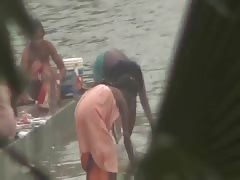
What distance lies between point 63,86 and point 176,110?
19.7 feet

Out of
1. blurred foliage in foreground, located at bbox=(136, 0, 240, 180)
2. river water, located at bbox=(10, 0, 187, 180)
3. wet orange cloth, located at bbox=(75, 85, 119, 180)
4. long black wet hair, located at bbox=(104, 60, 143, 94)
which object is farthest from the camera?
river water, located at bbox=(10, 0, 187, 180)

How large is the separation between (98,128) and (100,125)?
0.02 m

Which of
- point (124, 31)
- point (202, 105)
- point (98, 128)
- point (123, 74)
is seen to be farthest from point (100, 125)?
point (124, 31)

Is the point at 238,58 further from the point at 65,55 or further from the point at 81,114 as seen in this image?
the point at 65,55

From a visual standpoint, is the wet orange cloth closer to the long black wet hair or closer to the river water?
the long black wet hair

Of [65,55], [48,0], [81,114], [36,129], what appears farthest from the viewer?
[65,55]

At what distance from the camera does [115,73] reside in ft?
13.9

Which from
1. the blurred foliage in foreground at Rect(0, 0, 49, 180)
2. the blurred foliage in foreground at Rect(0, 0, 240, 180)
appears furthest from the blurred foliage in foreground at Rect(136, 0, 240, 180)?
the blurred foliage in foreground at Rect(0, 0, 49, 180)

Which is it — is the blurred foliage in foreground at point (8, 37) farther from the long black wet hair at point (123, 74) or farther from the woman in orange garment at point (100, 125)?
the long black wet hair at point (123, 74)

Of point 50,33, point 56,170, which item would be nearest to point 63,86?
point 56,170

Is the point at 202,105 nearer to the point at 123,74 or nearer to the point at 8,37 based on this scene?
the point at 8,37

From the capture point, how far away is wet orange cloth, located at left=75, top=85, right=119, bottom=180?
399cm

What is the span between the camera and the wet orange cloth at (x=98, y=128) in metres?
3.99

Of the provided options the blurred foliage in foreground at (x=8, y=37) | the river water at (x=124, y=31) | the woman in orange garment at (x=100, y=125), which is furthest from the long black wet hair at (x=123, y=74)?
the blurred foliage in foreground at (x=8, y=37)
